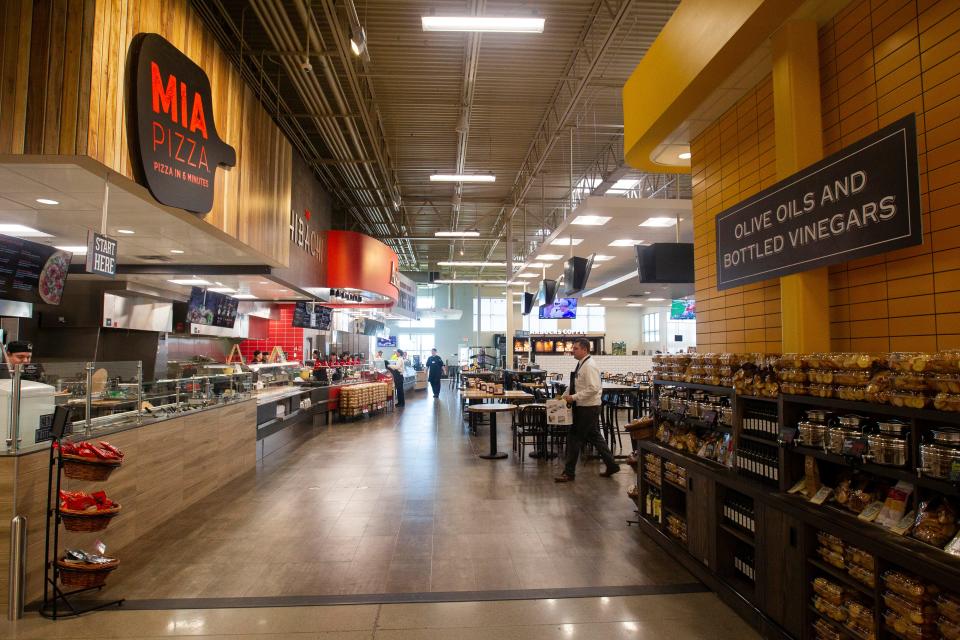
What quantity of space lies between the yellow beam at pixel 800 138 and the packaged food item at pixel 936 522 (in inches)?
48.3

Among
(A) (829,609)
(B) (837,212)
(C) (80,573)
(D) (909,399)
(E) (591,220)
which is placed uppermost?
(E) (591,220)

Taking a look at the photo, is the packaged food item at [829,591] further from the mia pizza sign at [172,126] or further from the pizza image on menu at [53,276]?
the pizza image on menu at [53,276]

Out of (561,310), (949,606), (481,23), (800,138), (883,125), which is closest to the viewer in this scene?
(949,606)

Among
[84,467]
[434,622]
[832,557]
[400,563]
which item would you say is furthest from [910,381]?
[84,467]

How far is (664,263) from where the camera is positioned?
7.63m

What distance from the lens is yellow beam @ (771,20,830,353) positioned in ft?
10.8

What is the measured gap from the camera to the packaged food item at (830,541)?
2.51 meters

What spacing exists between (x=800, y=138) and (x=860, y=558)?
240 cm

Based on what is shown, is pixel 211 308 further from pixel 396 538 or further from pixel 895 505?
pixel 895 505

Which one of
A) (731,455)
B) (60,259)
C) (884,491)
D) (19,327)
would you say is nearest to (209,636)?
(731,455)

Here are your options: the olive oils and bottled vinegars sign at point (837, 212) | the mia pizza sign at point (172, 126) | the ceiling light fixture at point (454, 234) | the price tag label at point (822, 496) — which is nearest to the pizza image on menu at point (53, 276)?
the mia pizza sign at point (172, 126)

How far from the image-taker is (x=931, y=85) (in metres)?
2.70

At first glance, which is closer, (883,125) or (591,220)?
(883,125)

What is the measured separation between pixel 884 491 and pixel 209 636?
3.51 meters
